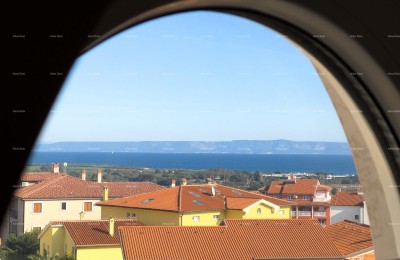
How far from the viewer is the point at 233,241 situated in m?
2.45

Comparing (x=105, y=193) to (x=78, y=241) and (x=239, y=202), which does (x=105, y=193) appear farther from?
(x=239, y=202)

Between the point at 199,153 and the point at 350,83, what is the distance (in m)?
0.52

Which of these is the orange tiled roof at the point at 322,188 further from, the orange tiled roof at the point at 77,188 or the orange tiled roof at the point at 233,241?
the orange tiled roof at the point at 77,188

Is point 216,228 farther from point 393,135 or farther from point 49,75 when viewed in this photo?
point 49,75

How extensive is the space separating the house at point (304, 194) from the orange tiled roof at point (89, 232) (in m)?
0.58

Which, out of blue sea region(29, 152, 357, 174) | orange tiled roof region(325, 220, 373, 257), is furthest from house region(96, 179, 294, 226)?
orange tiled roof region(325, 220, 373, 257)

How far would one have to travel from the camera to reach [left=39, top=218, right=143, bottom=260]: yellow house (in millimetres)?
1438

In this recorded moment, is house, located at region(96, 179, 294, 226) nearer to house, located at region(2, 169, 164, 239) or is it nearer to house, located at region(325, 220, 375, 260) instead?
house, located at region(2, 169, 164, 239)

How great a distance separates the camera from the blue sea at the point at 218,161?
1594mm

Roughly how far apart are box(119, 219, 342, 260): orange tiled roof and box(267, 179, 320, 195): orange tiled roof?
23 centimetres

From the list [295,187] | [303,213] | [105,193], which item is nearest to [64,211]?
[105,193]

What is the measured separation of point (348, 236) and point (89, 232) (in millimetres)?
1051

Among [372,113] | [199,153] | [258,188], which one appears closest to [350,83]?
[372,113]

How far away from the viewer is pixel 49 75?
0.38 metres
